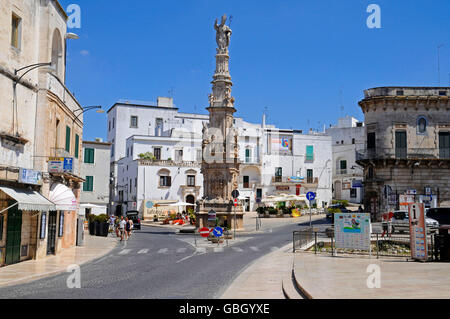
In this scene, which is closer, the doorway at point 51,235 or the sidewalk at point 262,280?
the sidewalk at point 262,280

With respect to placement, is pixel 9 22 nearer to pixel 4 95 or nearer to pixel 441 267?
pixel 4 95

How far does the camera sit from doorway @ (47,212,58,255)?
72.1 feet

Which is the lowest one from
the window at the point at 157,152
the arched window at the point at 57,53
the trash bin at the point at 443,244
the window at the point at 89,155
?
the trash bin at the point at 443,244

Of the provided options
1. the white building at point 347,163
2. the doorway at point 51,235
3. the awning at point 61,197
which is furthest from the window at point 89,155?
the white building at point 347,163

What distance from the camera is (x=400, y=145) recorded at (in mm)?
42938

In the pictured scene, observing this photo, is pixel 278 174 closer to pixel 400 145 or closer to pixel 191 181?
pixel 191 181

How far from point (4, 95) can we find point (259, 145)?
178ft

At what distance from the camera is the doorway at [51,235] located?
21984 millimetres

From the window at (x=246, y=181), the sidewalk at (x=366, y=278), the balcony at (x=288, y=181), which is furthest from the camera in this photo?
the balcony at (x=288, y=181)

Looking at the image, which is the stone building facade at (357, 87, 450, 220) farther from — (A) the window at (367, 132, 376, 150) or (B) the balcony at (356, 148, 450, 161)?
(A) the window at (367, 132, 376, 150)

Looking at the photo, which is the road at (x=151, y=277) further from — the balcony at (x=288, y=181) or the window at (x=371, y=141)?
the balcony at (x=288, y=181)

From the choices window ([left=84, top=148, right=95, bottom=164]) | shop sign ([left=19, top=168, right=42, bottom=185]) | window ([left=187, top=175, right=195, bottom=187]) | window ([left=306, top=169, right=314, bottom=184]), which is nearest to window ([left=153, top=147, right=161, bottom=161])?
window ([left=187, top=175, right=195, bottom=187])

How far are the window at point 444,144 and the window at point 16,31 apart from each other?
36.1 metres

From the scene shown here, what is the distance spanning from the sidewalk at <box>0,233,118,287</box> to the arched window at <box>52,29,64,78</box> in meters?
8.97
